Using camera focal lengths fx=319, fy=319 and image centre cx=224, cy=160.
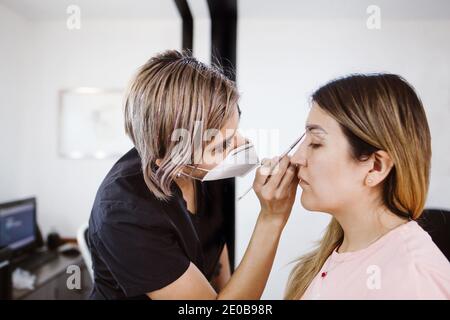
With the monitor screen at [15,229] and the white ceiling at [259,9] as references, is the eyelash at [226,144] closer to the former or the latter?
the white ceiling at [259,9]

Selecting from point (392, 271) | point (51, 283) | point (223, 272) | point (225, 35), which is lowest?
point (51, 283)

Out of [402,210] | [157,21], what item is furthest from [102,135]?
[402,210]

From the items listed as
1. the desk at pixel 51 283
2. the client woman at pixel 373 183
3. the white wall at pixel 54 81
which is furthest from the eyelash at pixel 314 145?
the desk at pixel 51 283

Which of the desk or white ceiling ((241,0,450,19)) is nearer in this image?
white ceiling ((241,0,450,19))

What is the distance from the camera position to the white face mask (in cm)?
69

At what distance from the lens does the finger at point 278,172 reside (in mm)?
636

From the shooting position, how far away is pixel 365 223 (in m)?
0.69

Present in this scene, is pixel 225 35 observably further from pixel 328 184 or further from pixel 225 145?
pixel 328 184

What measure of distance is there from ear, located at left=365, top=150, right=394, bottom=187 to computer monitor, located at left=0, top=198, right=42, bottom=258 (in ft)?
3.10

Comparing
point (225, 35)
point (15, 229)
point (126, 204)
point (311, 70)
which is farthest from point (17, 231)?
point (311, 70)

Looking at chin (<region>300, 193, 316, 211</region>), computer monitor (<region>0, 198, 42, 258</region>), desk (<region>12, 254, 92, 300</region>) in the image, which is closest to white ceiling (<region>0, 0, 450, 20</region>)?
chin (<region>300, 193, 316, 211</region>)

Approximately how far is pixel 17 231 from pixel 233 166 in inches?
37.5

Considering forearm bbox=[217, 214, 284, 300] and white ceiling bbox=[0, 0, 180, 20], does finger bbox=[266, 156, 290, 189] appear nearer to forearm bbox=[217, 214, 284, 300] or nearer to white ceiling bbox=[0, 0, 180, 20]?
forearm bbox=[217, 214, 284, 300]

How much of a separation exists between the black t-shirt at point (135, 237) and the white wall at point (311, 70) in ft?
0.66
